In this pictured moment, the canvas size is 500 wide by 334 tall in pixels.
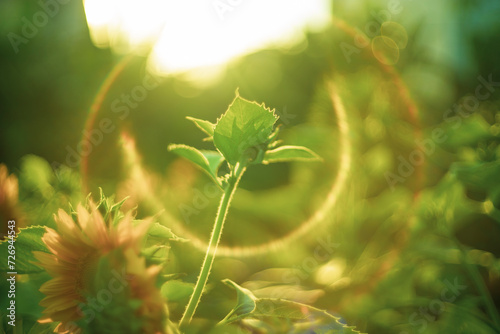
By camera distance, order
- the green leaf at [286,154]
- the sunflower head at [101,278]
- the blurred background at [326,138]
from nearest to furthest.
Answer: the sunflower head at [101,278], the green leaf at [286,154], the blurred background at [326,138]

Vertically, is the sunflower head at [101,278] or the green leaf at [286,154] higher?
the green leaf at [286,154]

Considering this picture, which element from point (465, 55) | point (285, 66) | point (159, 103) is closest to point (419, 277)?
point (465, 55)

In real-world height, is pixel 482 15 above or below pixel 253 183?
above

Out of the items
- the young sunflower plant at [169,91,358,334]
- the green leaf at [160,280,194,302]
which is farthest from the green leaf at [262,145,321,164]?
the green leaf at [160,280,194,302]

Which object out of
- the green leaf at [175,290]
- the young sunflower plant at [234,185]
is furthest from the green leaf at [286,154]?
the green leaf at [175,290]

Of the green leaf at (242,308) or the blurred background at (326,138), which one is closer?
the green leaf at (242,308)

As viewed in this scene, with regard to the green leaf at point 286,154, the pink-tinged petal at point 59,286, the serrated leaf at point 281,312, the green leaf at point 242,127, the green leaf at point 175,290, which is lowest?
the serrated leaf at point 281,312

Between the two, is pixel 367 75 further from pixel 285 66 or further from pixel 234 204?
pixel 234 204

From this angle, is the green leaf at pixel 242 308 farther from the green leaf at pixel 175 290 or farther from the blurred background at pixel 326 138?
the blurred background at pixel 326 138
